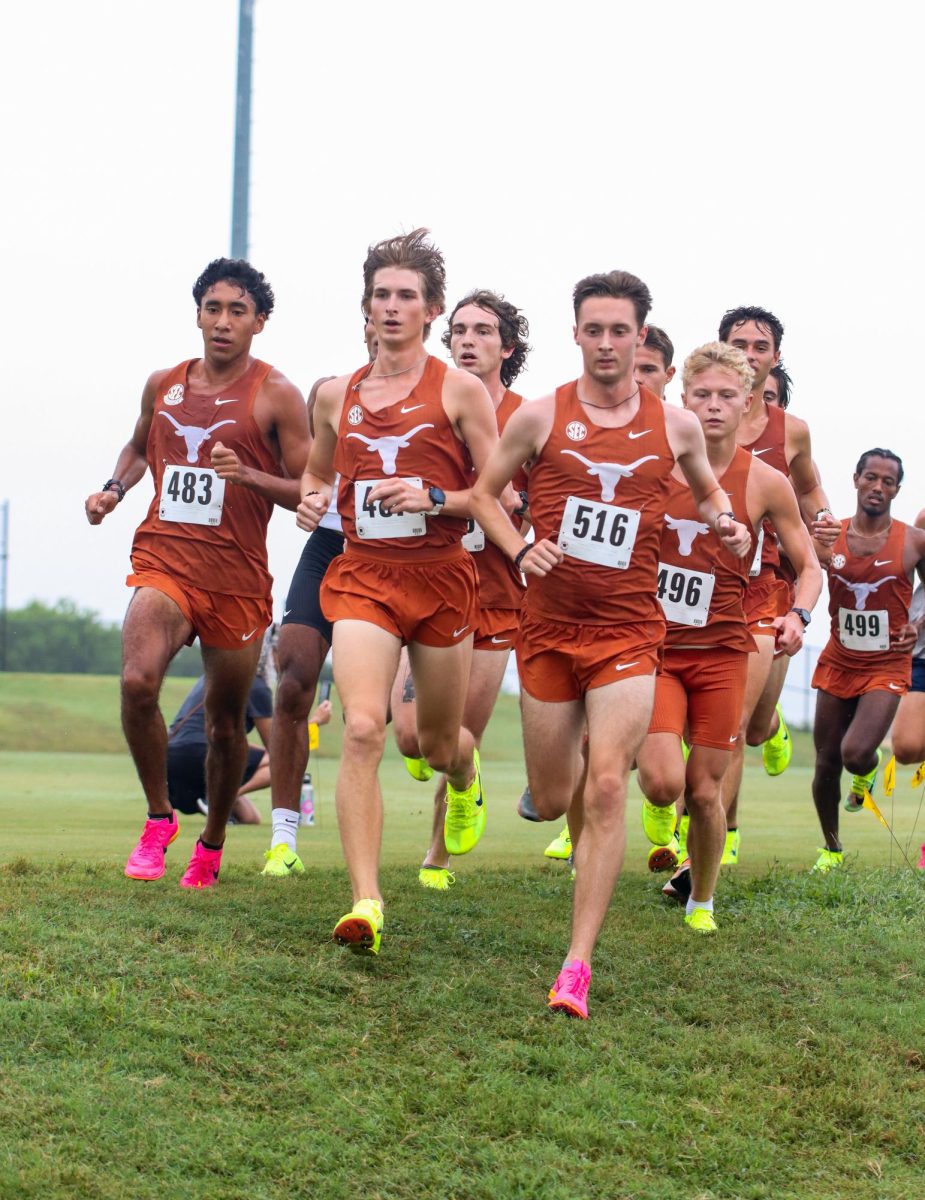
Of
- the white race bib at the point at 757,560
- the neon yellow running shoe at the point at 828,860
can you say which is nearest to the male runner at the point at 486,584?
the white race bib at the point at 757,560

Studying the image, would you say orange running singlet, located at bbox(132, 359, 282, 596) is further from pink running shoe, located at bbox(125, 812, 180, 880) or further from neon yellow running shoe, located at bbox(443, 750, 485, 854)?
neon yellow running shoe, located at bbox(443, 750, 485, 854)

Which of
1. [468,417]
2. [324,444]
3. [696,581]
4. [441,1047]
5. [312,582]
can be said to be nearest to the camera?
[441,1047]

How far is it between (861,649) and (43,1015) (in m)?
6.64

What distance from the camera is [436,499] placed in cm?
650

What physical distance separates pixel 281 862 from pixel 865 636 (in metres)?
4.40

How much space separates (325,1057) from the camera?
5438 mm

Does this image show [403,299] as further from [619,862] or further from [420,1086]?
[420,1086]

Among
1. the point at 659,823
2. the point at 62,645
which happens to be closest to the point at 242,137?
the point at 659,823

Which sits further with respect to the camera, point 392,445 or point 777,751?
point 777,751

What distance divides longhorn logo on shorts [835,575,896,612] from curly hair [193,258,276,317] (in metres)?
4.71

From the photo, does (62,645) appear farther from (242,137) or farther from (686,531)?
(686,531)

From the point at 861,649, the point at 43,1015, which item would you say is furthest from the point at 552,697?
the point at 861,649

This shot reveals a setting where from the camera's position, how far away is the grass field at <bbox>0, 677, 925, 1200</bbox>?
15.8ft

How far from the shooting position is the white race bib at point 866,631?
10492 mm
